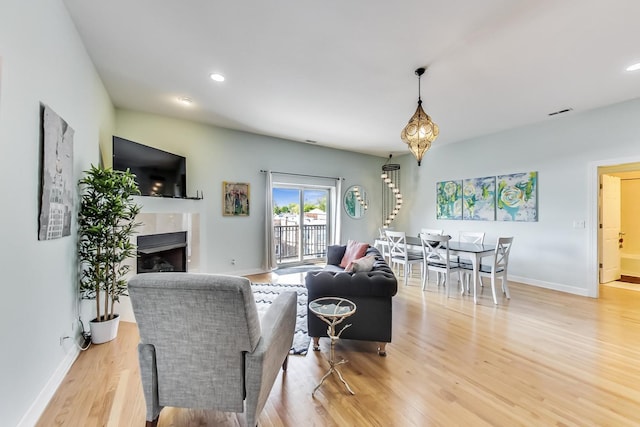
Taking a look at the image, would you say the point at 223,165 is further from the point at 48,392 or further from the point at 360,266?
the point at 48,392

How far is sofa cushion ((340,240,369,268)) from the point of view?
3.63m

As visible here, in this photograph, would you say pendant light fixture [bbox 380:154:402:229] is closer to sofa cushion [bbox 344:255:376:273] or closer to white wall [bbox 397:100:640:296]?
white wall [bbox 397:100:640:296]

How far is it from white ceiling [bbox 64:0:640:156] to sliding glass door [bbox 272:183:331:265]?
7.18ft

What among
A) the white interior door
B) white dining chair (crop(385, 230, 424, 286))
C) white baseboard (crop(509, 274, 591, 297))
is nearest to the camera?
white baseboard (crop(509, 274, 591, 297))

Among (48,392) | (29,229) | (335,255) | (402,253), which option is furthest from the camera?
(402,253)

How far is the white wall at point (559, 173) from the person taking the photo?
12.5ft

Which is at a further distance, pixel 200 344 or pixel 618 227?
pixel 618 227

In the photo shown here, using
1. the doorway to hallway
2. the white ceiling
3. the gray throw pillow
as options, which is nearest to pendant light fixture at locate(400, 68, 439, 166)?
the white ceiling

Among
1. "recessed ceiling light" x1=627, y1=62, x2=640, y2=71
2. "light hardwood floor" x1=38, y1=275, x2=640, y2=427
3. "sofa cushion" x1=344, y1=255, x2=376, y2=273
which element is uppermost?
"recessed ceiling light" x1=627, y1=62, x2=640, y2=71

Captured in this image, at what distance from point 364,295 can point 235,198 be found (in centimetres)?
→ 356

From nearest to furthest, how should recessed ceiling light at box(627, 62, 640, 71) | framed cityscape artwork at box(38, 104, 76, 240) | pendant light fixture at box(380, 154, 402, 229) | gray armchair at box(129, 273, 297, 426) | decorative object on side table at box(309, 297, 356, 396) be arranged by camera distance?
gray armchair at box(129, 273, 297, 426) → framed cityscape artwork at box(38, 104, 76, 240) → decorative object on side table at box(309, 297, 356, 396) → recessed ceiling light at box(627, 62, 640, 71) → pendant light fixture at box(380, 154, 402, 229)

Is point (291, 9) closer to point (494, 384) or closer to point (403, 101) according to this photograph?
point (403, 101)

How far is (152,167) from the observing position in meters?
3.84

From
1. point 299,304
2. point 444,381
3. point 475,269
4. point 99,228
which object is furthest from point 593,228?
point 99,228
